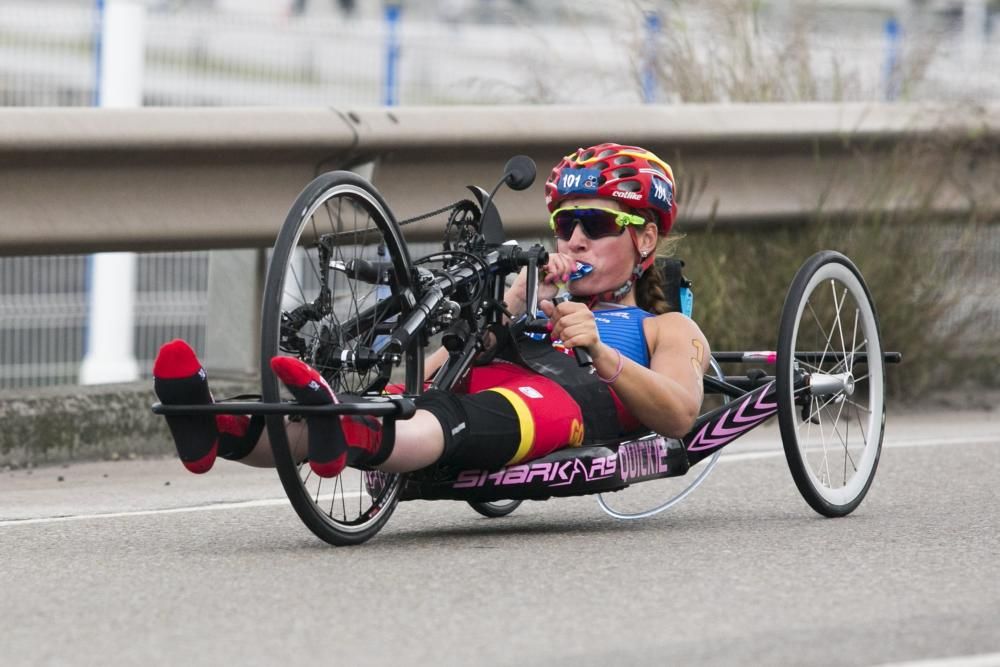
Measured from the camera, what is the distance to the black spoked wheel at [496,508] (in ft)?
21.7

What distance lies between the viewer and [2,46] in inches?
439

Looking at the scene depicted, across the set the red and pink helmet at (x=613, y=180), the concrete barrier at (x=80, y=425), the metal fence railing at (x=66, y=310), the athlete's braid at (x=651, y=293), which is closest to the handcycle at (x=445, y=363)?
the red and pink helmet at (x=613, y=180)

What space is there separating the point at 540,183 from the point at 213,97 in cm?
332

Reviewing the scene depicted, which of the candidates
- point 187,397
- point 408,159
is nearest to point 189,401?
point 187,397

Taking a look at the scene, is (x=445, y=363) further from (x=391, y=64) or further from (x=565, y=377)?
(x=391, y=64)

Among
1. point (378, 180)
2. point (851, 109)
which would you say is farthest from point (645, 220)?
point (851, 109)

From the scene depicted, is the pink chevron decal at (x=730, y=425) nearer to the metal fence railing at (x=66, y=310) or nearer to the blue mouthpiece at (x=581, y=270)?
the blue mouthpiece at (x=581, y=270)

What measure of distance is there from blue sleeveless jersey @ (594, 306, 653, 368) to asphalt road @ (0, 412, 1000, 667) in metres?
0.54

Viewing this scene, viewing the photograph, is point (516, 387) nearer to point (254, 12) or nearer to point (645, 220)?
point (645, 220)

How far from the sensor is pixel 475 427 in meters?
5.68

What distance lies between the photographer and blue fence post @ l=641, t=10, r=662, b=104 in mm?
10820

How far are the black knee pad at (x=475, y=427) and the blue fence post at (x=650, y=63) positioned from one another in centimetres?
531

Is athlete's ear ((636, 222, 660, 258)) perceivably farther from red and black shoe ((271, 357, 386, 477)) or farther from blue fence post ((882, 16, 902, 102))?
blue fence post ((882, 16, 902, 102))

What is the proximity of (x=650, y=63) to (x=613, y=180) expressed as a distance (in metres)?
4.63
